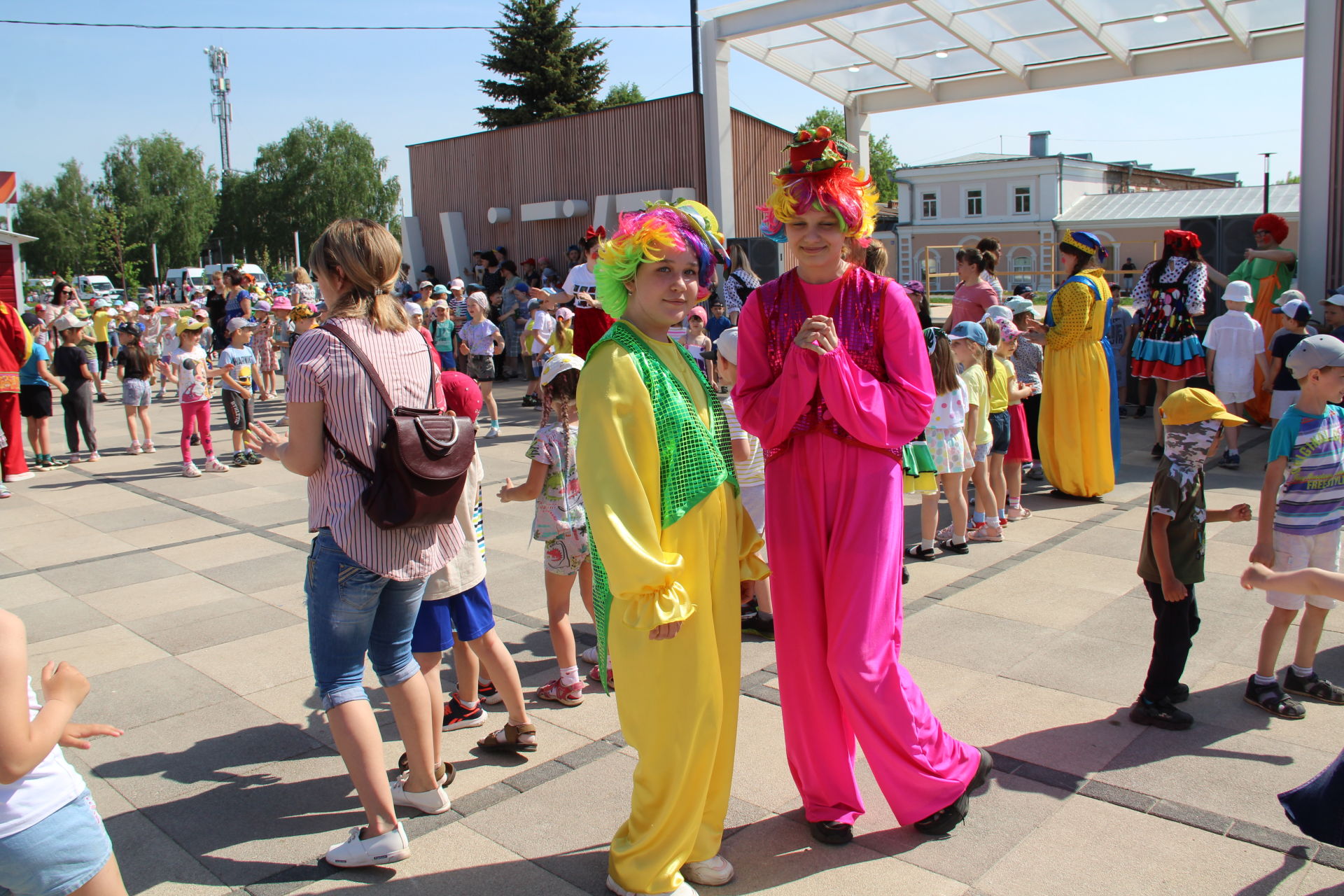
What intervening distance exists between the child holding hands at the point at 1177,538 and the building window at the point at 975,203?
52872mm

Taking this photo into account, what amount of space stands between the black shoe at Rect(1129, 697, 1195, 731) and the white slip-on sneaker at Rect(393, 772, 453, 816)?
2.56 meters

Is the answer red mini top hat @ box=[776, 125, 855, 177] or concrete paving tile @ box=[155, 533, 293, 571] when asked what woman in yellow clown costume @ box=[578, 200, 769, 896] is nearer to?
red mini top hat @ box=[776, 125, 855, 177]

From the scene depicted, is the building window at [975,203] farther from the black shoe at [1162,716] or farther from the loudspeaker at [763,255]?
the black shoe at [1162,716]

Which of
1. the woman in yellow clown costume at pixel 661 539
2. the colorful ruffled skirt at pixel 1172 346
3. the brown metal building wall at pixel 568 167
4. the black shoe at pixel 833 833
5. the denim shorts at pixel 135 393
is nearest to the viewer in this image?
the woman in yellow clown costume at pixel 661 539

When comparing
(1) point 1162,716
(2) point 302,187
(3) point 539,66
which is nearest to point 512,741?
(1) point 1162,716

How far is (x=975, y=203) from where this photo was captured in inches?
2069

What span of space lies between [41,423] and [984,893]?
10.6 meters

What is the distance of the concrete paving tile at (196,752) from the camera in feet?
11.2

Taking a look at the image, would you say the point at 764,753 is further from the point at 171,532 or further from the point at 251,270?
the point at 251,270

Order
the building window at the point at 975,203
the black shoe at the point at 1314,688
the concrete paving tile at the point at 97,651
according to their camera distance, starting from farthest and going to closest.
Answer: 1. the building window at the point at 975,203
2. the concrete paving tile at the point at 97,651
3. the black shoe at the point at 1314,688

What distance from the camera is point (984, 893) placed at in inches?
102

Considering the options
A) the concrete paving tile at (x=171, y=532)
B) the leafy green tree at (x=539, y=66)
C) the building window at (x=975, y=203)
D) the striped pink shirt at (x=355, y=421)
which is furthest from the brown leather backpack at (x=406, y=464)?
the building window at (x=975, y=203)

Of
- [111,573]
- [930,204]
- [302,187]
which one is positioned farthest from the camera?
[302,187]

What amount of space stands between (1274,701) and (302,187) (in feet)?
211
